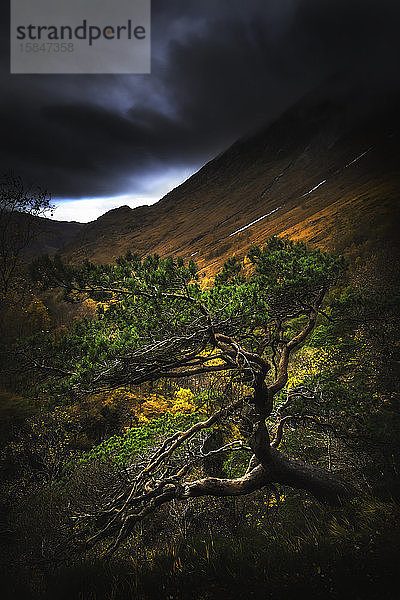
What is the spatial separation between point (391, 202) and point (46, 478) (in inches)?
1794

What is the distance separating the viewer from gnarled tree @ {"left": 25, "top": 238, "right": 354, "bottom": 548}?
3791mm

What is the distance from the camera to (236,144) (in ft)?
632

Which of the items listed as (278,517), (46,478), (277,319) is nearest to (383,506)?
(277,319)

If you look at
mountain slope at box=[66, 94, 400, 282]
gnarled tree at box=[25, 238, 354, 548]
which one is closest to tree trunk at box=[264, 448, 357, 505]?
gnarled tree at box=[25, 238, 354, 548]

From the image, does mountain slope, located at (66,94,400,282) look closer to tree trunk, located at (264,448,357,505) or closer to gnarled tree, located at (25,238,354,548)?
gnarled tree, located at (25,238,354,548)

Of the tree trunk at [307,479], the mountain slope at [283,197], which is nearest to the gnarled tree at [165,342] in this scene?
the tree trunk at [307,479]

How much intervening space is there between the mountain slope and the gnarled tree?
8.33 meters

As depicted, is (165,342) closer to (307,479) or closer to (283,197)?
(307,479)

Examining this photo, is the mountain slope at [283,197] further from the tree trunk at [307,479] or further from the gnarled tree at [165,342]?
the tree trunk at [307,479]

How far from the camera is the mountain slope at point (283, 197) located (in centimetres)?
4378

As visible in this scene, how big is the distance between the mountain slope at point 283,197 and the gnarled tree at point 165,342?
8.33 meters

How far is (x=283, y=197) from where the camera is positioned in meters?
86.3

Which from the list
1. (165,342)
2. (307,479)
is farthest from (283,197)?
(165,342)

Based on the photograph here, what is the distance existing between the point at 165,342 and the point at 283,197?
9157 centimetres
